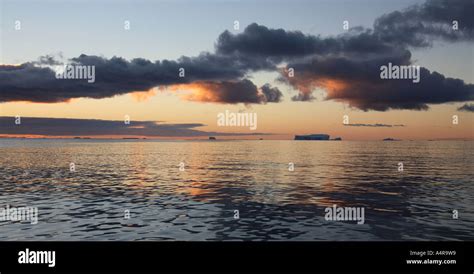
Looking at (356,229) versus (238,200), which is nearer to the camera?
(356,229)

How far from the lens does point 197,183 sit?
5847 centimetres

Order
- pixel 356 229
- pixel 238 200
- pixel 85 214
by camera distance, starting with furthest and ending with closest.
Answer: pixel 238 200
pixel 85 214
pixel 356 229

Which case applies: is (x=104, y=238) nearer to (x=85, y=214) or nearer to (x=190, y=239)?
(x=190, y=239)

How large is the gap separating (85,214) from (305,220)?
18833 millimetres

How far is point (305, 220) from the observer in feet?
100

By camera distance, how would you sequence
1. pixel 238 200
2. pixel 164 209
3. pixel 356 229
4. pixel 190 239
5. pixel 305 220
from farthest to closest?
pixel 238 200 < pixel 164 209 < pixel 305 220 < pixel 356 229 < pixel 190 239
